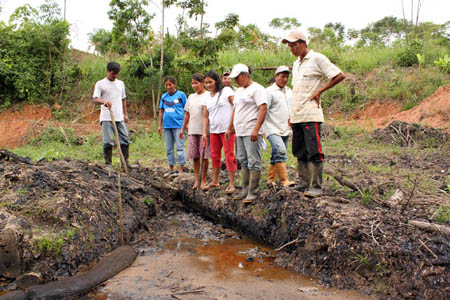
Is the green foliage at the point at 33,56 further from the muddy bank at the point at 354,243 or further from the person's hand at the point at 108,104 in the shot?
the muddy bank at the point at 354,243

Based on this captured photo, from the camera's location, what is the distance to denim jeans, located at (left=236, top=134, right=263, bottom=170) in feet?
15.3

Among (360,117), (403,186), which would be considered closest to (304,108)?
(403,186)

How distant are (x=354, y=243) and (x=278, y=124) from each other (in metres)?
2.12

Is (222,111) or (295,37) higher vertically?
(295,37)

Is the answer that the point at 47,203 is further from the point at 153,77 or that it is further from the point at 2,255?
the point at 153,77

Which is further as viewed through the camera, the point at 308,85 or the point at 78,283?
the point at 308,85

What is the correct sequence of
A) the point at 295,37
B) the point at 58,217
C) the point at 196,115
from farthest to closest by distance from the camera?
the point at 196,115, the point at 295,37, the point at 58,217

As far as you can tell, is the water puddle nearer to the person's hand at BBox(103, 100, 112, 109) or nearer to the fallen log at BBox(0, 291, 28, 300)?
the fallen log at BBox(0, 291, 28, 300)

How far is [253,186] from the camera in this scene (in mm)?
4820

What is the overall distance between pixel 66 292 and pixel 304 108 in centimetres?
301

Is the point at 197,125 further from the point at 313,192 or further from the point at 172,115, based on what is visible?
the point at 313,192

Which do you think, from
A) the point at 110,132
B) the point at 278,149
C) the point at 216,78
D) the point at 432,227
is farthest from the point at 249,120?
the point at 110,132

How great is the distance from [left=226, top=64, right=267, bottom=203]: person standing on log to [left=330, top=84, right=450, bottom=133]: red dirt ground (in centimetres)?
708

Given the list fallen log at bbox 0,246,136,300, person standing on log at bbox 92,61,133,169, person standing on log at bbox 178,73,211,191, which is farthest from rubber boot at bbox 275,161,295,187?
person standing on log at bbox 92,61,133,169
